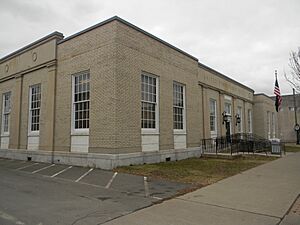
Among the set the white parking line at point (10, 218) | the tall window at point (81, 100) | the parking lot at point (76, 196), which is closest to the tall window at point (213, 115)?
the tall window at point (81, 100)

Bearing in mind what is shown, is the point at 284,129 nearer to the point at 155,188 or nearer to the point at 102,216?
the point at 155,188

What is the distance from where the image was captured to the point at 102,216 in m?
6.14

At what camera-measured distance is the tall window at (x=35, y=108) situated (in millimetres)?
18969

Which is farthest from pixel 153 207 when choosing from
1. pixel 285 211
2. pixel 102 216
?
pixel 285 211

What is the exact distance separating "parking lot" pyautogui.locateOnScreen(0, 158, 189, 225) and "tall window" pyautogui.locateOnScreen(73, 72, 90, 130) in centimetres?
365

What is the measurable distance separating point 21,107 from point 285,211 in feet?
60.8

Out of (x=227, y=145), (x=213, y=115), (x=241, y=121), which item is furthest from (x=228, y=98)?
(x=227, y=145)

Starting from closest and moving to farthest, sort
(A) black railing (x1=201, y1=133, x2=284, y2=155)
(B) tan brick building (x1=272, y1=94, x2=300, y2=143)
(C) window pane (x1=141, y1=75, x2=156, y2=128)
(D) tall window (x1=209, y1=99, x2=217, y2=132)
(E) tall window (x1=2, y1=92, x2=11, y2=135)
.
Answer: (C) window pane (x1=141, y1=75, x2=156, y2=128)
(A) black railing (x1=201, y1=133, x2=284, y2=155)
(E) tall window (x1=2, y1=92, x2=11, y2=135)
(D) tall window (x1=209, y1=99, x2=217, y2=132)
(B) tan brick building (x1=272, y1=94, x2=300, y2=143)

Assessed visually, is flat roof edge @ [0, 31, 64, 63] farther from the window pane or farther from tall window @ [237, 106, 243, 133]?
tall window @ [237, 106, 243, 133]

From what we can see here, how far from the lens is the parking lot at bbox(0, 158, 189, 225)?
611cm

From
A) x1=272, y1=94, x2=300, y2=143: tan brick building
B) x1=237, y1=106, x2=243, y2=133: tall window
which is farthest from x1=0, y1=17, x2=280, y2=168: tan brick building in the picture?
x1=272, y1=94, x2=300, y2=143: tan brick building

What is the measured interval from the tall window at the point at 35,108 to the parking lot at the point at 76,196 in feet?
24.1

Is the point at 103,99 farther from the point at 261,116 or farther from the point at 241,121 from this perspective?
the point at 261,116

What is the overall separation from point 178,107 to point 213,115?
7617 mm
